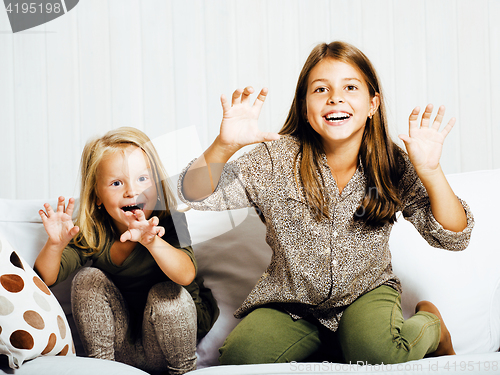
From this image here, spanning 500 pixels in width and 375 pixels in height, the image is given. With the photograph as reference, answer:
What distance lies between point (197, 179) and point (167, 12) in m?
0.53

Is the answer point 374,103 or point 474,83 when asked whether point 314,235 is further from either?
point 474,83

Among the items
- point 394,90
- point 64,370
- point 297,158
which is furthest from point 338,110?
point 64,370

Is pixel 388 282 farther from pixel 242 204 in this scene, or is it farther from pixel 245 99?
pixel 245 99

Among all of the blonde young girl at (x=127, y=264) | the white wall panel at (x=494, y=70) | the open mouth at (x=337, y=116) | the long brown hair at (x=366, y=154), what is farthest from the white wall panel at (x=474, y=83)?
the blonde young girl at (x=127, y=264)

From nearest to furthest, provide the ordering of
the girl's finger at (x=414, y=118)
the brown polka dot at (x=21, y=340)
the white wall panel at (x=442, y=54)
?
the brown polka dot at (x=21, y=340), the girl's finger at (x=414, y=118), the white wall panel at (x=442, y=54)

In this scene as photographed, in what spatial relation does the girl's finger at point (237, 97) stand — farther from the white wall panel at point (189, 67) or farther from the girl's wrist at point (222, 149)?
the white wall panel at point (189, 67)

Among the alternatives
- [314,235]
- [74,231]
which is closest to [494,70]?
[314,235]

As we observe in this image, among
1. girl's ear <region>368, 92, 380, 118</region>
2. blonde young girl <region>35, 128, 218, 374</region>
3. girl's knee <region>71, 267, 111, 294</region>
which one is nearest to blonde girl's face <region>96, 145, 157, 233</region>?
blonde young girl <region>35, 128, 218, 374</region>

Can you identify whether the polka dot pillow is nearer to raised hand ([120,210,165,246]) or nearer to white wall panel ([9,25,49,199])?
raised hand ([120,210,165,246])

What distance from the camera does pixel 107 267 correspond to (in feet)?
2.36

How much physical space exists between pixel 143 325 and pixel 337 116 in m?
0.50

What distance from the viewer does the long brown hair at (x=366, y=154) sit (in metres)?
0.71

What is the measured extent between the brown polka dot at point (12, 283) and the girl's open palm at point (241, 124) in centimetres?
36

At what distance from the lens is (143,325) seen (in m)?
0.69
